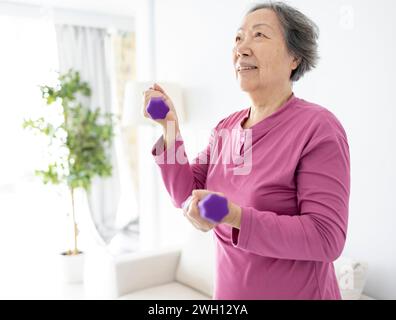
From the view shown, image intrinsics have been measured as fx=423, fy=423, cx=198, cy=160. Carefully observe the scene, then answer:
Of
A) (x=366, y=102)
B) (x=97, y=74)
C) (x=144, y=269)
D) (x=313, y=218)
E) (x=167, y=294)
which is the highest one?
(x=97, y=74)

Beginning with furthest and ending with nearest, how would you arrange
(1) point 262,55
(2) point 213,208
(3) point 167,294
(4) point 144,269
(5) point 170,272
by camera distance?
(5) point 170,272 < (4) point 144,269 < (3) point 167,294 < (1) point 262,55 < (2) point 213,208

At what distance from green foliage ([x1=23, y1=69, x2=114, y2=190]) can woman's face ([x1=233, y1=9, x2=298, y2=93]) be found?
243 cm

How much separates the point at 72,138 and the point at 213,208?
2.67m

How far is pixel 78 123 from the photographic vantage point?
3344mm

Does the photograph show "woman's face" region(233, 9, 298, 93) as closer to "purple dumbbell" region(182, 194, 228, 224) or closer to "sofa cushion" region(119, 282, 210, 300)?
"purple dumbbell" region(182, 194, 228, 224)

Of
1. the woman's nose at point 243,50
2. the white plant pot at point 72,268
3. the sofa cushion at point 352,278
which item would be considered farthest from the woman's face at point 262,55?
the white plant pot at point 72,268

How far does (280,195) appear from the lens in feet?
2.75

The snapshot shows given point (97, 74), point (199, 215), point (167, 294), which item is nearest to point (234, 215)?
point (199, 215)

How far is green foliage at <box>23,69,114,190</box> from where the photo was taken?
3115mm

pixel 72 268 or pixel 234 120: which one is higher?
pixel 234 120

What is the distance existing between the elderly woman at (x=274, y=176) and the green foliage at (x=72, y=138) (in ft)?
7.49

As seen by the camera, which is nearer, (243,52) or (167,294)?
(243,52)

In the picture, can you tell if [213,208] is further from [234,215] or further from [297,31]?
[297,31]
